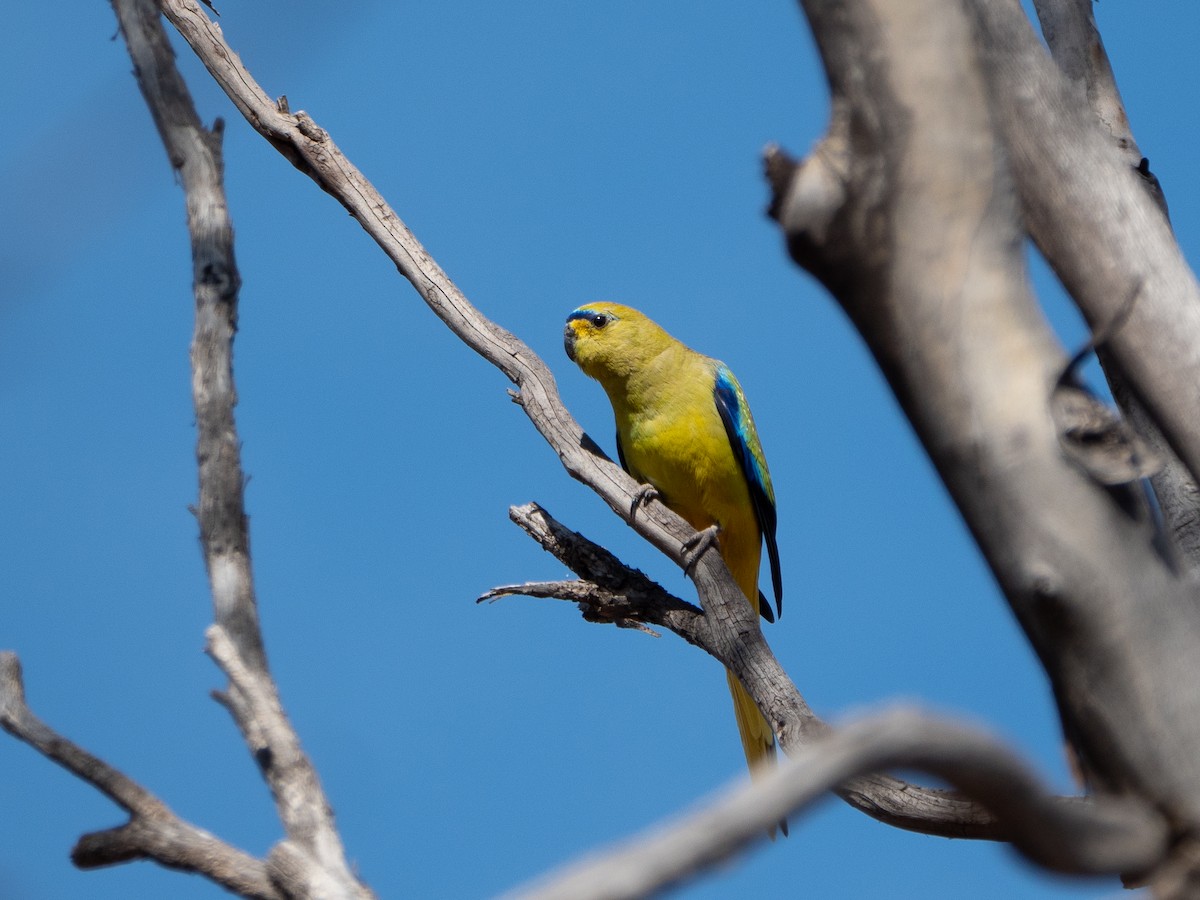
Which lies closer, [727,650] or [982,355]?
[982,355]

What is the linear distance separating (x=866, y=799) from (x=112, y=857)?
7.97ft

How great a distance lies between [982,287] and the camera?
1699 millimetres

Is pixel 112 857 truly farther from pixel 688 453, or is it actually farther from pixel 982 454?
pixel 688 453

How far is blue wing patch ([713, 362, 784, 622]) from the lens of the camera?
6309mm

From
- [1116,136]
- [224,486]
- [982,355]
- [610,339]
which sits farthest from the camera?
[610,339]

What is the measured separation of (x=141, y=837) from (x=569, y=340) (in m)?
4.06

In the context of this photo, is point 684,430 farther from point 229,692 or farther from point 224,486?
point 229,692

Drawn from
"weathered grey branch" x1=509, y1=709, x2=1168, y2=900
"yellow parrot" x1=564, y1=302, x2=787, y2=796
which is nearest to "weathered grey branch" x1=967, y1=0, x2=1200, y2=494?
"weathered grey branch" x1=509, y1=709, x2=1168, y2=900

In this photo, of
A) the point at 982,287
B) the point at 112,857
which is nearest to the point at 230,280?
the point at 112,857

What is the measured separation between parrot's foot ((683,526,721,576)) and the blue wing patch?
1258 millimetres

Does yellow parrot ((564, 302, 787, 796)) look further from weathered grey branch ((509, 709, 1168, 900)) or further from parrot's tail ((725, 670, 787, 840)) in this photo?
weathered grey branch ((509, 709, 1168, 900))

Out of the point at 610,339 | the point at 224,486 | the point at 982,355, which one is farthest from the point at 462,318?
the point at 982,355

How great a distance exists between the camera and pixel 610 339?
649 cm

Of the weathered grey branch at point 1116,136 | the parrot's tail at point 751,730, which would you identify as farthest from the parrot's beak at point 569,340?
the weathered grey branch at point 1116,136
